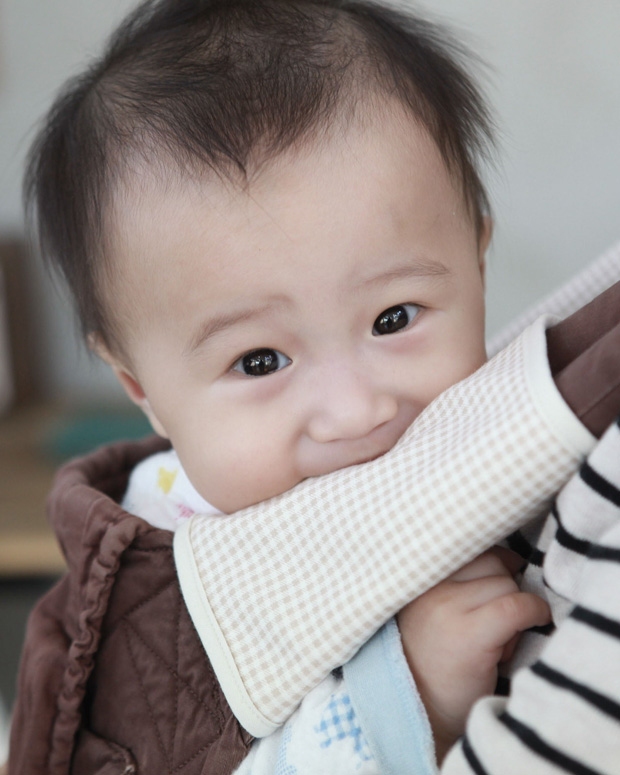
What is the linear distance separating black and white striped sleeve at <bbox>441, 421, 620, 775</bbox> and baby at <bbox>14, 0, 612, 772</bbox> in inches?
5.9

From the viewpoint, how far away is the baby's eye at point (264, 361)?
2.09ft

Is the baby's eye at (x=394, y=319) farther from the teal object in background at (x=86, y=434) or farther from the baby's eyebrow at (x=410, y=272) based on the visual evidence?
the teal object in background at (x=86, y=434)

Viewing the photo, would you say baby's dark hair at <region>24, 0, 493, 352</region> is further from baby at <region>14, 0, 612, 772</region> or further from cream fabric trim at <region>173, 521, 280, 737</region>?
cream fabric trim at <region>173, 521, 280, 737</region>

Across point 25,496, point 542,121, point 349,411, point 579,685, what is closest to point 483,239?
point 349,411

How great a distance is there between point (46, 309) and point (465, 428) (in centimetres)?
198

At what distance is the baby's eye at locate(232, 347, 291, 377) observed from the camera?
64 centimetres

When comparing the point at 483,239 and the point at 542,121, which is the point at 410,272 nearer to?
the point at 483,239

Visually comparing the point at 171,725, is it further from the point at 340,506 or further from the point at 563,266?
the point at 563,266

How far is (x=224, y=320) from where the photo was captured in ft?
2.06

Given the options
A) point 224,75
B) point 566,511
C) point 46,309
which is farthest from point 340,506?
point 46,309

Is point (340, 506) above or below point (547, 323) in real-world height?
below

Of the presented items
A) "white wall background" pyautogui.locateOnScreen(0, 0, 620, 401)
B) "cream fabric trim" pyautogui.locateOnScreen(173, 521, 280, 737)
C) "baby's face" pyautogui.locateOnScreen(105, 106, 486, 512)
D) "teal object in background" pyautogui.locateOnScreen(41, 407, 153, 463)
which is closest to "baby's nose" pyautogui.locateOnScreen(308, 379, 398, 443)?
"baby's face" pyautogui.locateOnScreen(105, 106, 486, 512)

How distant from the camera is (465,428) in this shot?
48 cm

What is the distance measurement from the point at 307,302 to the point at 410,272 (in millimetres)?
92
